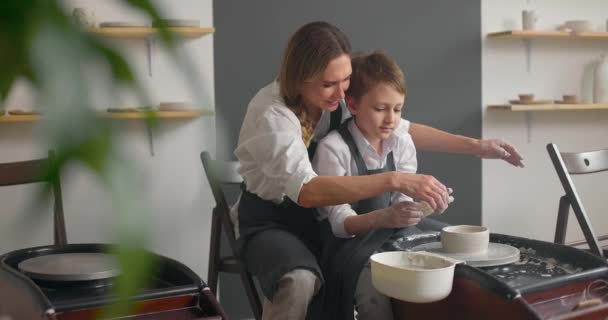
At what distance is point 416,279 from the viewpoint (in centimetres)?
164

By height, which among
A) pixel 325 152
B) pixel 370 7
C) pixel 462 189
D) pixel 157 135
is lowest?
pixel 462 189

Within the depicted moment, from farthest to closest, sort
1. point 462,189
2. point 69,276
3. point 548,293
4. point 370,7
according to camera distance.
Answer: point 462,189 → point 370,7 → point 548,293 → point 69,276

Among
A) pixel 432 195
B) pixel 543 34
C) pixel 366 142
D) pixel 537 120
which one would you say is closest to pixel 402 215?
pixel 432 195

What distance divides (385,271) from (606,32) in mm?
3148

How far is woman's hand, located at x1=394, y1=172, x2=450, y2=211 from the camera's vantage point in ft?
6.49

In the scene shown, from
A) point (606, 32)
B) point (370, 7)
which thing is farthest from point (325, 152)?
point (606, 32)

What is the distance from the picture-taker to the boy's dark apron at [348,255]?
1.99 metres

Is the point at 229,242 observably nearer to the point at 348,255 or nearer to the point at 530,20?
the point at 348,255

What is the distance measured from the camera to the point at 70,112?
152mm

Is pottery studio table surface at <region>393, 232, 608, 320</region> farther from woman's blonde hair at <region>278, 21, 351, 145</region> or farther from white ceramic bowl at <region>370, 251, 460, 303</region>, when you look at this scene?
woman's blonde hair at <region>278, 21, 351, 145</region>

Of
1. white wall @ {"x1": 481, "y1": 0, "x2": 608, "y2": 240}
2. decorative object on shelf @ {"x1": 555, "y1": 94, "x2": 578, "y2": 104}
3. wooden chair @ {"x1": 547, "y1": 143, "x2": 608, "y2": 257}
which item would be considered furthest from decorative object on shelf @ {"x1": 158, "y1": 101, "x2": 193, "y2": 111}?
decorative object on shelf @ {"x1": 555, "y1": 94, "x2": 578, "y2": 104}

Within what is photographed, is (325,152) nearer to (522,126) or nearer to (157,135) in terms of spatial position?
(157,135)

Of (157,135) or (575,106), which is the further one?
(575,106)

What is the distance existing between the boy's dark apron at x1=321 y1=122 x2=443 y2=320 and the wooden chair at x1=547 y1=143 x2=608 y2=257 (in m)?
0.62
